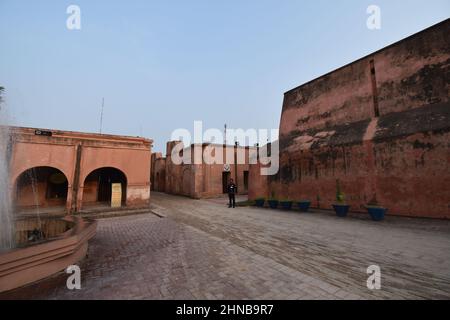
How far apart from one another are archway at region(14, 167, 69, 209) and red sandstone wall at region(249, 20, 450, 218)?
50.9 feet

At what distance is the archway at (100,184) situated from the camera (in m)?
13.9

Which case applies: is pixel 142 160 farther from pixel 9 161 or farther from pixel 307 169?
pixel 307 169

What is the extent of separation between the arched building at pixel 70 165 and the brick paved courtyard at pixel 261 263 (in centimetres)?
510

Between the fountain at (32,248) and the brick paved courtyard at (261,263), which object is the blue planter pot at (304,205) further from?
the fountain at (32,248)

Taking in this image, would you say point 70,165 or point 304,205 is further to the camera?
point 304,205

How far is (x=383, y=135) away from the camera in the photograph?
990cm

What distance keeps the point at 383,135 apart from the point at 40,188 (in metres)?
20.5

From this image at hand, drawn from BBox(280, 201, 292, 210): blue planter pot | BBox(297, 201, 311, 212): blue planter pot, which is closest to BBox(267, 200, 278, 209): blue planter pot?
BBox(280, 201, 292, 210): blue planter pot

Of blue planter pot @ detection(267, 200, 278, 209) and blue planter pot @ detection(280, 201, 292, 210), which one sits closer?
blue planter pot @ detection(280, 201, 292, 210)

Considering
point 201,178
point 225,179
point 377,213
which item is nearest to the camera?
point 377,213

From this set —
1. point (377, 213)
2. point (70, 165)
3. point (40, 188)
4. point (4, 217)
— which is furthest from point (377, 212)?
point (40, 188)

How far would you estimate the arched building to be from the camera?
32.7ft

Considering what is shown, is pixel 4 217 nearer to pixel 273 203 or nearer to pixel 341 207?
pixel 341 207

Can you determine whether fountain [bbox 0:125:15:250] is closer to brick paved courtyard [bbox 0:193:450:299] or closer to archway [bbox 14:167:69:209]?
brick paved courtyard [bbox 0:193:450:299]
